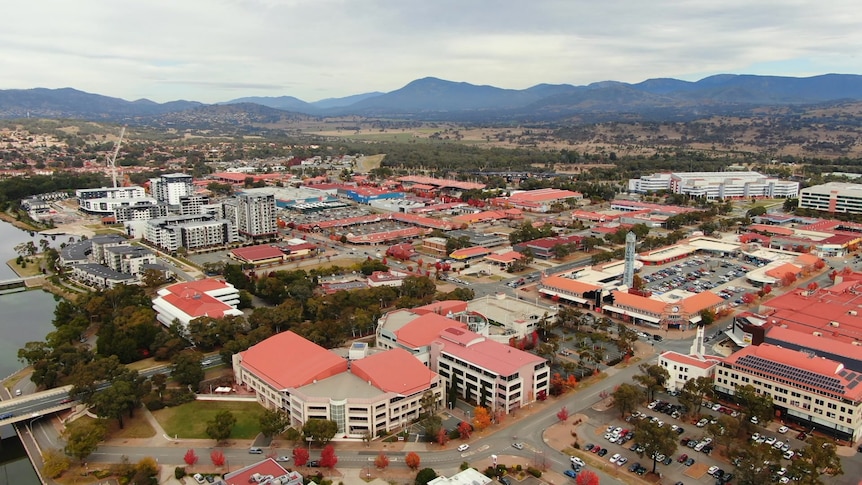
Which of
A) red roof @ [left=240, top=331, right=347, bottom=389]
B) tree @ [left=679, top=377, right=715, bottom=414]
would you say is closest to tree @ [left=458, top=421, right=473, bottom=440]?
red roof @ [left=240, top=331, right=347, bottom=389]

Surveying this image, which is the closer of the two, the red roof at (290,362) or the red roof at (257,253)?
the red roof at (290,362)

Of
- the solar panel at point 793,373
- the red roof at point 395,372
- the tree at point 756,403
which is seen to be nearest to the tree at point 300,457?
the red roof at point 395,372

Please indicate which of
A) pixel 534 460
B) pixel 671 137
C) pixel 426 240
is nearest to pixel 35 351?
pixel 534 460

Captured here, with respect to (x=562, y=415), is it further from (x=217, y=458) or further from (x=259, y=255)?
(x=259, y=255)

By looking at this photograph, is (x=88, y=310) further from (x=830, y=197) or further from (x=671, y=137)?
(x=671, y=137)

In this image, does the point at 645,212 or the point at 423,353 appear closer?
the point at 423,353

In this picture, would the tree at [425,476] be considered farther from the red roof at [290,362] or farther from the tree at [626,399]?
the tree at [626,399]

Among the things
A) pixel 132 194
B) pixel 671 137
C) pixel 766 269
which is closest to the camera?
pixel 766 269

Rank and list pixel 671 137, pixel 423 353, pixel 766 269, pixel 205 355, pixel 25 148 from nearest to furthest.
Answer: pixel 423 353 < pixel 205 355 < pixel 766 269 < pixel 25 148 < pixel 671 137

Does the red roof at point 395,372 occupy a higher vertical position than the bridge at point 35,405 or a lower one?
higher
